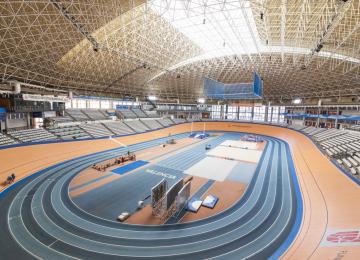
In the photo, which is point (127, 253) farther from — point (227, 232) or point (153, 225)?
point (227, 232)

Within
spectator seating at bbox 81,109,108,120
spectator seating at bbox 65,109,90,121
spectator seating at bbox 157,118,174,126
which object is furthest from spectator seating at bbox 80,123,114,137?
spectator seating at bbox 157,118,174,126

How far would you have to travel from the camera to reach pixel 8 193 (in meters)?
10.5

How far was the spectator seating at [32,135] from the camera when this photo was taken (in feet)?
62.3

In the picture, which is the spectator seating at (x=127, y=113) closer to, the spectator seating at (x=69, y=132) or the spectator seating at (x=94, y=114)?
the spectator seating at (x=94, y=114)

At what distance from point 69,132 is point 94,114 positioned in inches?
414

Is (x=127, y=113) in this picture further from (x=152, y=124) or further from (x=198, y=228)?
(x=198, y=228)

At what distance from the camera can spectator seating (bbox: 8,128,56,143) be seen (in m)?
19.0

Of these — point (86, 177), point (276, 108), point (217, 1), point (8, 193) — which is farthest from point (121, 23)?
point (276, 108)

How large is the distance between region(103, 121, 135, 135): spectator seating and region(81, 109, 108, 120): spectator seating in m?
2.18

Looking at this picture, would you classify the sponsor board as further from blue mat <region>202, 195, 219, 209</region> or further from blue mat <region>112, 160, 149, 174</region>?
blue mat <region>112, 160, 149, 174</region>

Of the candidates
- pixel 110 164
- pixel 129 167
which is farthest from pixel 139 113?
pixel 129 167

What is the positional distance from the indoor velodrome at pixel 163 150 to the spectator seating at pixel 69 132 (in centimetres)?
16

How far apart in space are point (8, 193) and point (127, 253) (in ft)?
30.7

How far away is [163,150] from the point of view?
23.0 meters
